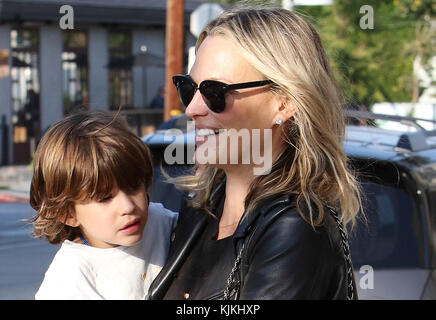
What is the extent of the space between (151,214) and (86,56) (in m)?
16.8

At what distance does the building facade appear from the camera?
1669 centimetres

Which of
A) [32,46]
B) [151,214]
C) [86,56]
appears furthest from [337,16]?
[151,214]

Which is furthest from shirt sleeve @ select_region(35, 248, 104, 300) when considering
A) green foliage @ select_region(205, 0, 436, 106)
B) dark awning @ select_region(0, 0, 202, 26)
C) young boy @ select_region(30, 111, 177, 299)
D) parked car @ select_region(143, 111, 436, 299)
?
green foliage @ select_region(205, 0, 436, 106)

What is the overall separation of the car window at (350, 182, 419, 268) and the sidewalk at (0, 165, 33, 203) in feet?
25.4

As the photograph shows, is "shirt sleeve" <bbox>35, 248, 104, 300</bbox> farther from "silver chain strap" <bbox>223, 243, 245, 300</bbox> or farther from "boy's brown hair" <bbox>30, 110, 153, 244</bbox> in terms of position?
"silver chain strap" <bbox>223, 243, 245, 300</bbox>

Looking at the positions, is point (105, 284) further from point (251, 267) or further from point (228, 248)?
point (251, 267)

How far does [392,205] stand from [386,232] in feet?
0.59

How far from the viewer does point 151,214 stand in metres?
1.99

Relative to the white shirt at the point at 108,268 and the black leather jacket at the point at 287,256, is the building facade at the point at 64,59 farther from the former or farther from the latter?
the black leather jacket at the point at 287,256

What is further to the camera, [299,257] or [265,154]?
[265,154]

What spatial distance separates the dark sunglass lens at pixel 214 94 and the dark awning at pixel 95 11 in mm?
14183

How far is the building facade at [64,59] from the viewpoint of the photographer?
16.7 meters

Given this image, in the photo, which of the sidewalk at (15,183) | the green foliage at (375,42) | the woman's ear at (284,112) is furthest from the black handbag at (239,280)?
the green foliage at (375,42)

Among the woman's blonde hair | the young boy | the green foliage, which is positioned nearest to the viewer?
the woman's blonde hair
